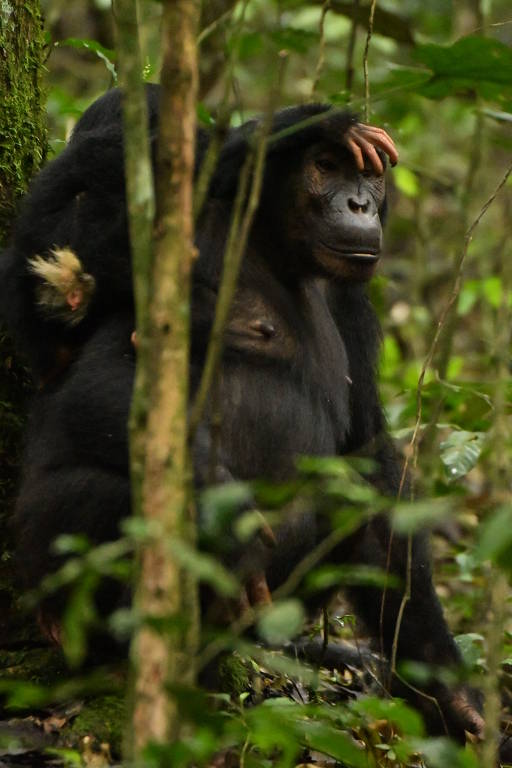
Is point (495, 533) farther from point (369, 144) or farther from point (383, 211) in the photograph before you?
point (383, 211)

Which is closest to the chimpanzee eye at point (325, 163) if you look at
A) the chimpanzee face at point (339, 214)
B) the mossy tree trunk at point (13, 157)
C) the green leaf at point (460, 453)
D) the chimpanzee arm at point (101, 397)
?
the chimpanzee face at point (339, 214)

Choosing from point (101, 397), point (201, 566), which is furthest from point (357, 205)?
point (201, 566)

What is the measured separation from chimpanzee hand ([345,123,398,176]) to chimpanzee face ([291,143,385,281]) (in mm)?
59

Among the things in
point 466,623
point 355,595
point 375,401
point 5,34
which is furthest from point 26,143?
point 466,623

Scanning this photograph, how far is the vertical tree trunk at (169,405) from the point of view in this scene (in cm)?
241

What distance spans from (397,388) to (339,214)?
3925mm

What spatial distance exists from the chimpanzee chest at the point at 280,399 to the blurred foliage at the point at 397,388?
0.32 m

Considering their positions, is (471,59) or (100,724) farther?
(471,59)

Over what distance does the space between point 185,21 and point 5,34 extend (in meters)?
2.51

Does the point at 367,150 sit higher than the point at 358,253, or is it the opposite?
the point at 367,150

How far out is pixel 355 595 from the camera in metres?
5.22

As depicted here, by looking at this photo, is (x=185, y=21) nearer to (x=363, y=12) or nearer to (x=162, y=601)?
(x=162, y=601)

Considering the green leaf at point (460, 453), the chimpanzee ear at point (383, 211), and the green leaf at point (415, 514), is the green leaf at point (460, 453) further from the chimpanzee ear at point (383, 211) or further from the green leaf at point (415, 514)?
the green leaf at point (415, 514)

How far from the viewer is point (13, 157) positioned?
4875 mm
